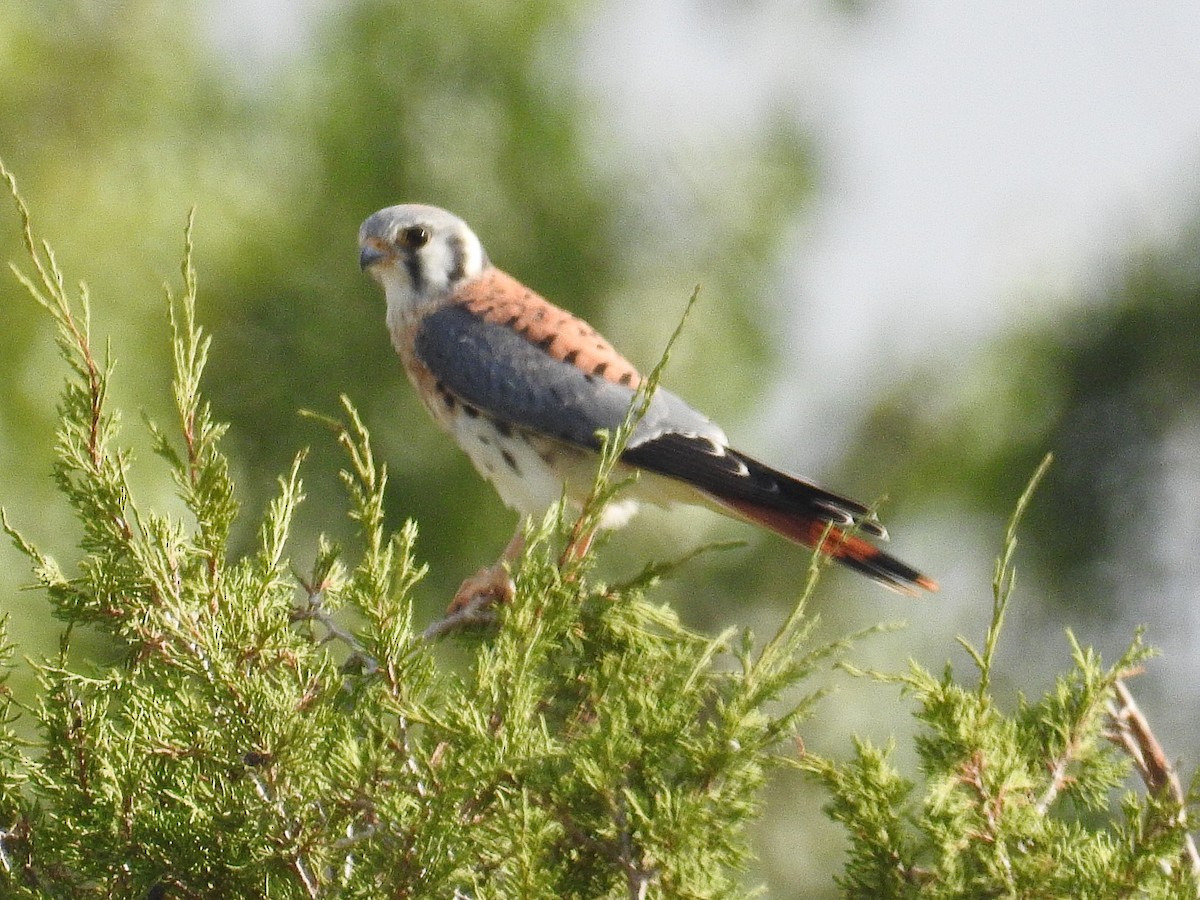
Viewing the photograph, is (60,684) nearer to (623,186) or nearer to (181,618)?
(181,618)

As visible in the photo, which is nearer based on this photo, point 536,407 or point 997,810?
point 997,810

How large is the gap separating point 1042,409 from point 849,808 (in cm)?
352

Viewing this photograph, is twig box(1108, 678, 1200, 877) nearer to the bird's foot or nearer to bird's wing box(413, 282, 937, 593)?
bird's wing box(413, 282, 937, 593)

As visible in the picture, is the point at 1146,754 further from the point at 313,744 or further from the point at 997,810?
the point at 313,744

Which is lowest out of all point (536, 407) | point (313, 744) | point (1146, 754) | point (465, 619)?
point (313, 744)

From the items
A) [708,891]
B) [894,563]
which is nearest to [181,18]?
[894,563]

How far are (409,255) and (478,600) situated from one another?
148 cm

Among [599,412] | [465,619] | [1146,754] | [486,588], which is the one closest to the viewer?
[1146,754]

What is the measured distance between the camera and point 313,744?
1715 mm

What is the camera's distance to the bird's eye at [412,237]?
3.77 metres

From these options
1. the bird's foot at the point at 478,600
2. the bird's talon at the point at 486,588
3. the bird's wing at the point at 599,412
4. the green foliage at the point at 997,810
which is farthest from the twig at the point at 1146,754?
the bird's talon at the point at 486,588

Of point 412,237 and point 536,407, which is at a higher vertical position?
point 412,237

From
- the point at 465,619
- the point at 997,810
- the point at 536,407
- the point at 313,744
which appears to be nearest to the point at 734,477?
the point at 536,407

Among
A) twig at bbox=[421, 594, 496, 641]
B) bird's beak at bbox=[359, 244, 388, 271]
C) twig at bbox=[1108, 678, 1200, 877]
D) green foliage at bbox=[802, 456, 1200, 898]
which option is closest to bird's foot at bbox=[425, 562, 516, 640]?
twig at bbox=[421, 594, 496, 641]
